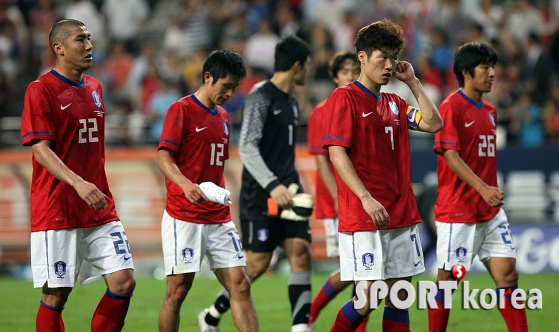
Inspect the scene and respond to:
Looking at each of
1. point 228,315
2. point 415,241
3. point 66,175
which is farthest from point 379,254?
point 228,315

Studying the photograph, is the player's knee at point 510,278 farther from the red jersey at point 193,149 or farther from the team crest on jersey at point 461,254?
the red jersey at point 193,149

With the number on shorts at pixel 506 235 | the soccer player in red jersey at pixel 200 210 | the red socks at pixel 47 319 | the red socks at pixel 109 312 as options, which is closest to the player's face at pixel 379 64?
the soccer player in red jersey at pixel 200 210

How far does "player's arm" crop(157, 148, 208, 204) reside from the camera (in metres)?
6.71

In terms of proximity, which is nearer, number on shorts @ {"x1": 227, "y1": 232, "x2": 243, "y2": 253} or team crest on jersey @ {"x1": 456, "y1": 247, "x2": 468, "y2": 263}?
number on shorts @ {"x1": 227, "y1": 232, "x2": 243, "y2": 253}

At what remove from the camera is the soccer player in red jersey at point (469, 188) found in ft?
24.7

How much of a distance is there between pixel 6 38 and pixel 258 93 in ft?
42.6

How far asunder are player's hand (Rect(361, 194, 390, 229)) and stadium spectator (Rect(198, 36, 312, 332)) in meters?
2.04

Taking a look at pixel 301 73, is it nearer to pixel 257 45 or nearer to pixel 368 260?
pixel 368 260

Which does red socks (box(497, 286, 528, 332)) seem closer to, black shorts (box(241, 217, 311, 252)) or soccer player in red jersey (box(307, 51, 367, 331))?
soccer player in red jersey (box(307, 51, 367, 331))

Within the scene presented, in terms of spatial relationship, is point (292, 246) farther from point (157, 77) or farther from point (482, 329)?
point (157, 77)

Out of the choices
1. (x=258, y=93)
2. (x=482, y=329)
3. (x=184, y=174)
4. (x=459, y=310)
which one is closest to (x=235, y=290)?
(x=184, y=174)

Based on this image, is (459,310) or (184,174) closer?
(184,174)

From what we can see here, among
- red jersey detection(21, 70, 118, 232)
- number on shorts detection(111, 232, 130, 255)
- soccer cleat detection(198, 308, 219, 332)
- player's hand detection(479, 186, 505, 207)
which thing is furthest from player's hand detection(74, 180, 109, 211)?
player's hand detection(479, 186, 505, 207)

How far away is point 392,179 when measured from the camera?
6.47 metres
